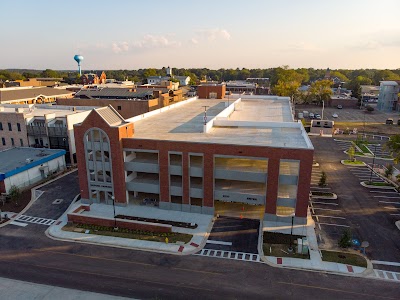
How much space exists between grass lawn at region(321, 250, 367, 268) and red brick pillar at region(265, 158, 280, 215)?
8.70 metres

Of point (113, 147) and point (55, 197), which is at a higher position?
point (113, 147)

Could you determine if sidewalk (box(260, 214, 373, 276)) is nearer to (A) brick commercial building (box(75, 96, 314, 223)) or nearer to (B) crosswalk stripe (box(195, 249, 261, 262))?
(B) crosswalk stripe (box(195, 249, 261, 262))

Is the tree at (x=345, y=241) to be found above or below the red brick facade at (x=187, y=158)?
below

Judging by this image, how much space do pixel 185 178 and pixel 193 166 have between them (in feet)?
6.96

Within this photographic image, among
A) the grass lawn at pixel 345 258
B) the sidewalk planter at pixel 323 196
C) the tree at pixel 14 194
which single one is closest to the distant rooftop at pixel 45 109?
the tree at pixel 14 194

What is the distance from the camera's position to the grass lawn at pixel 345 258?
32656 mm

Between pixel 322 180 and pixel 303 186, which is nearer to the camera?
pixel 303 186

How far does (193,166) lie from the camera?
43.6 metres

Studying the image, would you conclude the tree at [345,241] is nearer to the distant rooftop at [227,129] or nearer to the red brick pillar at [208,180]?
the distant rooftop at [227,129]

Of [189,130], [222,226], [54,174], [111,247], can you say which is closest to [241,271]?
[222,226]

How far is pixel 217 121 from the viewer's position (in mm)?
54125

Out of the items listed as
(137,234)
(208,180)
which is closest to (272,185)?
(208,180)

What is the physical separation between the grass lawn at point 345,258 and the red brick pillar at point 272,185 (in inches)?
342

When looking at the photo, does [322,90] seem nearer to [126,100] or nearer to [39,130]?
[126,100]
